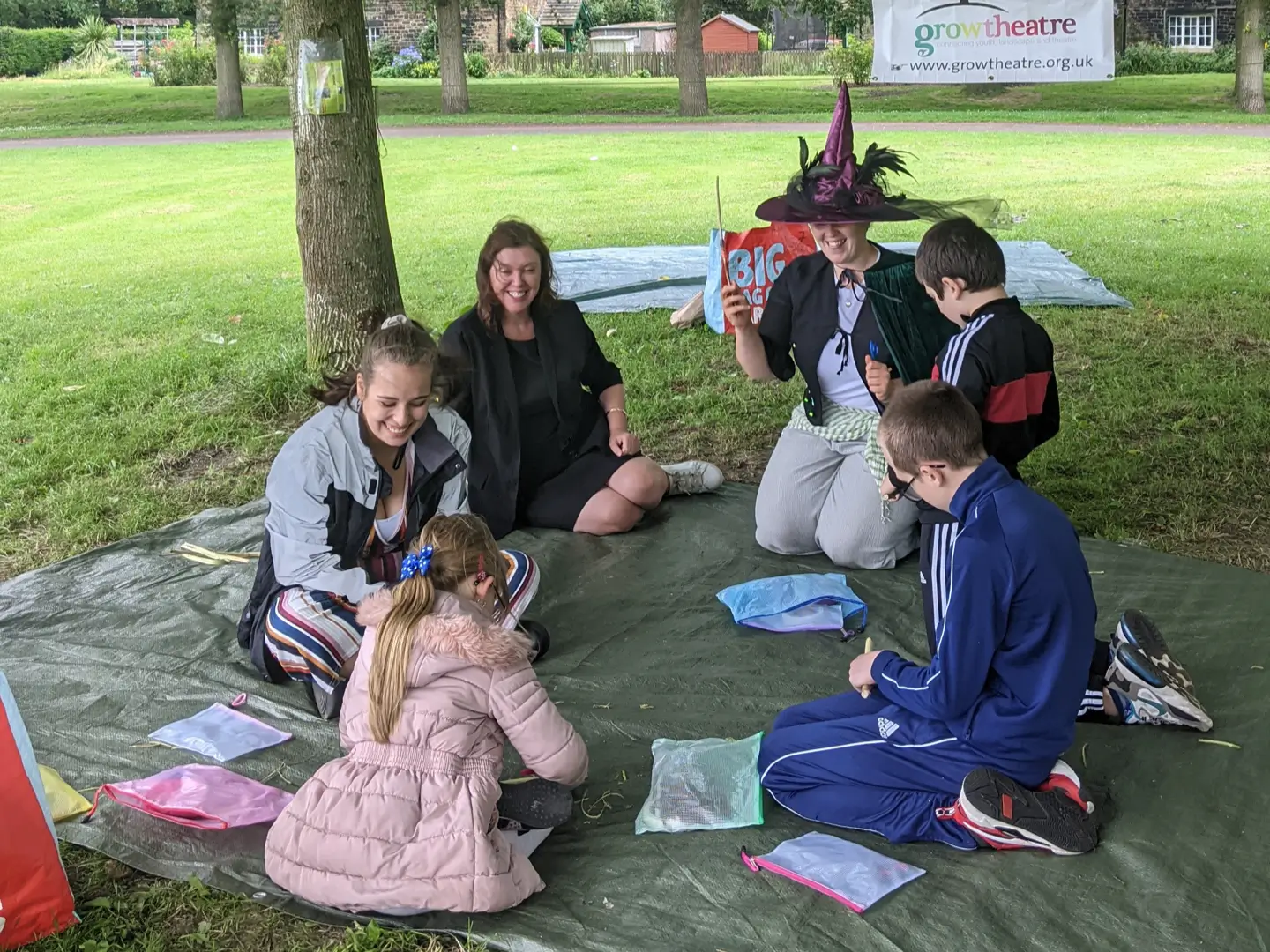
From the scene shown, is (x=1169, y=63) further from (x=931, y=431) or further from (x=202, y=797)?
(x=202, y=797)

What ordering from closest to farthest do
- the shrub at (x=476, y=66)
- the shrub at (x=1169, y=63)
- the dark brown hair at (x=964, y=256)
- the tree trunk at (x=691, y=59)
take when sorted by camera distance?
the dark brown hair at (x=964, y=256), the tree trunk at (x=691, y=59), the shrub at (x=1169, y=63), the shrub at (x=476, y=66)

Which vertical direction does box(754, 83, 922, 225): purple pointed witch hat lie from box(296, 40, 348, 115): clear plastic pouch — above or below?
below

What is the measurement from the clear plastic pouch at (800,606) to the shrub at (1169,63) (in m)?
33.8


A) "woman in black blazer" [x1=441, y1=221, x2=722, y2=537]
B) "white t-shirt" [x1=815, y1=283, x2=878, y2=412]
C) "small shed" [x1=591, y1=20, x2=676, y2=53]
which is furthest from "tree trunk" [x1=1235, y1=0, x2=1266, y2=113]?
"small shed" [x1=591, y1=20, x2=676, y2=53]

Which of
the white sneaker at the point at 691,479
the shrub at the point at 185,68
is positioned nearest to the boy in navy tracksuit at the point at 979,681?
the white sneaker at the point at 691,479

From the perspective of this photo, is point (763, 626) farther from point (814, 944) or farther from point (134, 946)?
point (134, 946)

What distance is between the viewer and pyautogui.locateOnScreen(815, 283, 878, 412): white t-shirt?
4.25m

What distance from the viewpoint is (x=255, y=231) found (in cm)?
1234

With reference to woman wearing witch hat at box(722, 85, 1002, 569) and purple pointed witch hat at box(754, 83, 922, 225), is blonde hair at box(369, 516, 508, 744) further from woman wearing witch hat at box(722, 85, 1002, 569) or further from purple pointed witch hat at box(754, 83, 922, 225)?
purple pointed witch hat at box(754, 83, 922, 225)

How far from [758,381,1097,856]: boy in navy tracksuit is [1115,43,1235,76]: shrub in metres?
34.9

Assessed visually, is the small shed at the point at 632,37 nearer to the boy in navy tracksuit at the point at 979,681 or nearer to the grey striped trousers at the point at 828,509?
the grey striped trousers at the point at 828,509

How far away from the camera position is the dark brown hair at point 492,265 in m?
4.27

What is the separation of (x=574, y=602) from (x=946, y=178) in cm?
1178

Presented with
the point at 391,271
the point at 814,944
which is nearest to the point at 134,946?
the point at 814,944
